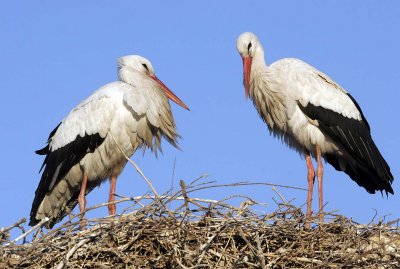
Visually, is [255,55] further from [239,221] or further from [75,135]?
[239,221]

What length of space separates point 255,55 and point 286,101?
59 cm

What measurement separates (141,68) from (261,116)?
4.11 ft

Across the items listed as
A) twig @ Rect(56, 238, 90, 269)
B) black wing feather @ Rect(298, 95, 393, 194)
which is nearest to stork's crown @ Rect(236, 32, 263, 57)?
black wing feather @ Rect(298, 95, 393, 194)

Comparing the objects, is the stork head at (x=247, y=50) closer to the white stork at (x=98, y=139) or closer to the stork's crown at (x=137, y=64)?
the white stork at (x=98, y=139)

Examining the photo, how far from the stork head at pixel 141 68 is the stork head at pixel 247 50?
0.71 metres

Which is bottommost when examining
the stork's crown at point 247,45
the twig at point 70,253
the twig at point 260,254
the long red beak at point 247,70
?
the twig at point 260,254

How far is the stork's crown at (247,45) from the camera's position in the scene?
908 cm

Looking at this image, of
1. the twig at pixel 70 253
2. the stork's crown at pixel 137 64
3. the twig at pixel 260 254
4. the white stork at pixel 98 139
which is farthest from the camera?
the stork's crown at pixel 137 64

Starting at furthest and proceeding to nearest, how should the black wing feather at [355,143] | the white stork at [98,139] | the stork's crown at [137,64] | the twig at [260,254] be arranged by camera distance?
the stork's crown at [137,64], the white stork at [98,139], the black wing feather at [355,143], the twig at [260,254]

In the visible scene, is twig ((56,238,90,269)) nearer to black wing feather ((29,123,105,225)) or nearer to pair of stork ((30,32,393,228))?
pair of stork ((30,32,393,228))

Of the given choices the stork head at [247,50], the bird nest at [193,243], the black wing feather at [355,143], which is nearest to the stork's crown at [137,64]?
the stork head at [247,50]

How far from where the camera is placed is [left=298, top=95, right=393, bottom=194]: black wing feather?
874cm

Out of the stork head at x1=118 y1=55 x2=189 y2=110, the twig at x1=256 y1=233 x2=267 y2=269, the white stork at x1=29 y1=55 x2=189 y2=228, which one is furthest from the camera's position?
the stork head at x1=118 y1=55 x2=189 y2=110

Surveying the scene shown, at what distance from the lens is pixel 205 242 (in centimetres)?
663
